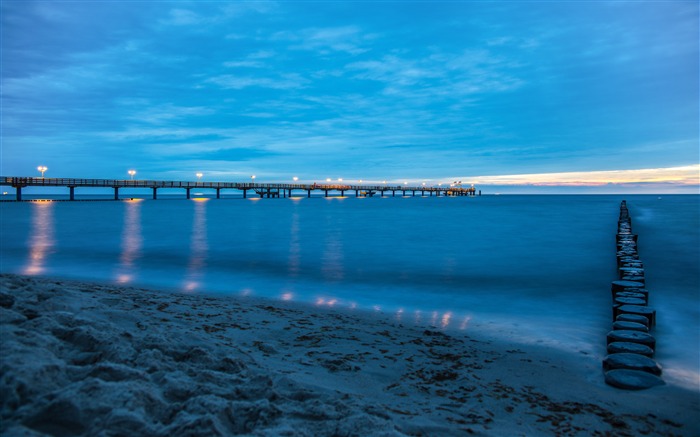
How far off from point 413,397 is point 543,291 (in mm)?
8933

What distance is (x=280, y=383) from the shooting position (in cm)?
427

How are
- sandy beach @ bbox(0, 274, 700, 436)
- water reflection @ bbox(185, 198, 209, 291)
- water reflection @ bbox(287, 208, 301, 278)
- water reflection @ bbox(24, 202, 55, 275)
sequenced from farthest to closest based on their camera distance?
water reflection @ bbox(287, 208, 301, 278) → water reflection @ bbox(24, 202, 55, 275) → water reflection @ bbox(185, 198, 209, 291) → sandy beach @ bbox(0, 274, 700, 436)

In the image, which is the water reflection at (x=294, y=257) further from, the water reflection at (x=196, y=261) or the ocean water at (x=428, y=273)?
the water reflection at (x=196, y=261)

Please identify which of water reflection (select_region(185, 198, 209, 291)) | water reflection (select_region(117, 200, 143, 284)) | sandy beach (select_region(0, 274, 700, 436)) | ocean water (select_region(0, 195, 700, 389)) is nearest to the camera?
sandy beach (select_region(0, 274, 700, 436))

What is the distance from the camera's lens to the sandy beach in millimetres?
3189

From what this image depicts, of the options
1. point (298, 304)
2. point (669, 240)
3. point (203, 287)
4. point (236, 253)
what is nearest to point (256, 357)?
point (298, 304)

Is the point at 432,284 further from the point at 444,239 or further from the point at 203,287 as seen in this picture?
the point at 444,239

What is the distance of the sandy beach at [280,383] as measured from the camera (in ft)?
10.5

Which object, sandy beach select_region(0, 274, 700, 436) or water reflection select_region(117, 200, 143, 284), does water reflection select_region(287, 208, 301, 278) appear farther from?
sandy beach select_region(0, 274, 700, 436)

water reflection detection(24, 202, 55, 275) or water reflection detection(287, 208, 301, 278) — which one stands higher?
water reflection detection(24, 202, 55, 275)

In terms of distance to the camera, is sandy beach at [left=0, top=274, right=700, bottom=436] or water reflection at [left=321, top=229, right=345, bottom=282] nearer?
sandy beach at [left=0, top=274, right=700, bottom=436]

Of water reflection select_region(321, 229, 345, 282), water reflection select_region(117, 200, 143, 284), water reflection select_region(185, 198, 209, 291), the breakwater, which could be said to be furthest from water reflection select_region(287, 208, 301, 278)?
the breakwater

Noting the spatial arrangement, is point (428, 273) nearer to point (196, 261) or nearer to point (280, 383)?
point (196, 261)

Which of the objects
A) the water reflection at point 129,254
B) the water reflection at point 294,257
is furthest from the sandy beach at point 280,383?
the water reflection at point 294,257
